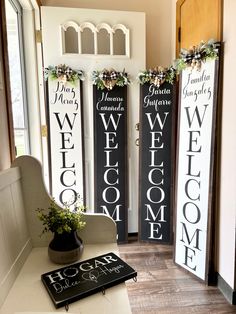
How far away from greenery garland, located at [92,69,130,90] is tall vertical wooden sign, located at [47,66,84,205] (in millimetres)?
190

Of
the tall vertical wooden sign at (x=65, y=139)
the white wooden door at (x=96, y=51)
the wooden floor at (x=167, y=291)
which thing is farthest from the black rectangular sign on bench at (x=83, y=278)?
the white wooden door at (x=96, y=51)

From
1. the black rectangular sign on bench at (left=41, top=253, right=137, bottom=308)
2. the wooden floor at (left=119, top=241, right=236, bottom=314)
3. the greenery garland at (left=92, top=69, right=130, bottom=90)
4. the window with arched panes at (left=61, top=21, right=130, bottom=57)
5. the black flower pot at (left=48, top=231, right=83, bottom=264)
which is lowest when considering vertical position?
the wooden floor at (left=119, top=241, right=236, bottom=314)

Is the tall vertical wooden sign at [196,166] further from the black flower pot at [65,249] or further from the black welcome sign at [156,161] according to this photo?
the black flower pot at [65,249]

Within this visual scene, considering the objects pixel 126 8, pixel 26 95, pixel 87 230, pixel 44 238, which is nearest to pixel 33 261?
pixel 44 238

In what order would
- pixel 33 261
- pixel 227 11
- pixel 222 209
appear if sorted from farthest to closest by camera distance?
pixel 222 209
pixel 227 11
pixel 33 261

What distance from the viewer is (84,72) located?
2418 mm

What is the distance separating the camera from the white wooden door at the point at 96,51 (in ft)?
7.62

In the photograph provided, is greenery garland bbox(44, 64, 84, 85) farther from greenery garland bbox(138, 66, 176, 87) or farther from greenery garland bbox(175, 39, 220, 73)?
greenery garland bbox(175, 39, 220, 73)

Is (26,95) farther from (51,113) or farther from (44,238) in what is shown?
(44,238)

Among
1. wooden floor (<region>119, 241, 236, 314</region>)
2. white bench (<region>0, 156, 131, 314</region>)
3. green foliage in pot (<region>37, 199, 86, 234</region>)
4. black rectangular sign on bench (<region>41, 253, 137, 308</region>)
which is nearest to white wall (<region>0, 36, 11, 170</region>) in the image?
white bench (<region>0, 156, 131, 314</region>)

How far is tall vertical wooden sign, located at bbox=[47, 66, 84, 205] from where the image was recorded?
7.86ft

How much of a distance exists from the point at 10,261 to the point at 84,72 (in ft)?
6.26

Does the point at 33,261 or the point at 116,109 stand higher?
the point at 116,109

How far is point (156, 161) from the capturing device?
2.49 meters
